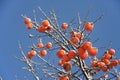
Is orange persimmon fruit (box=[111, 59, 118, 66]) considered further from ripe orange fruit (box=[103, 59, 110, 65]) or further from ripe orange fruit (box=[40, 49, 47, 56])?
ripe orange fruit (box=[40, 49, 47, 56])

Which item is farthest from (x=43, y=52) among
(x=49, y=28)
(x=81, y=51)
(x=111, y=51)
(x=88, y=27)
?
(x=81, y=51)

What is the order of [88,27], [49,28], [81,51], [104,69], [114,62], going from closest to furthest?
[81,51], [104,69], [88,27], [114,62], [49,28]

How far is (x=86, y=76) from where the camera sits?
363 centimetres

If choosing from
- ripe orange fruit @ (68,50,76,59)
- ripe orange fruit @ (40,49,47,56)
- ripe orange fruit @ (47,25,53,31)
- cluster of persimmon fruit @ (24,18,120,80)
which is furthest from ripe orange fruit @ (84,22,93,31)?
ripe orange fruit @ (40,49,47,56)

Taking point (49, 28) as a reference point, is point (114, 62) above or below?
below

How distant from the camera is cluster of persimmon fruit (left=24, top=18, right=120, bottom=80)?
10.5 feet

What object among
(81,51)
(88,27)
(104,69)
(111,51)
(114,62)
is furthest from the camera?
(111,51)

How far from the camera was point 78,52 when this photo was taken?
3176 millimetres

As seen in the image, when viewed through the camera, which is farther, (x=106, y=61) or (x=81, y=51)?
(x=106, y=61)

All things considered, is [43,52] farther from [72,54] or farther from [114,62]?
[72,54]

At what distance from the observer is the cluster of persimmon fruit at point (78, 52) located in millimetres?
3203

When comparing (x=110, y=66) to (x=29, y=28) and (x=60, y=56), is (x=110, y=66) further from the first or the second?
(x=29, y=28)

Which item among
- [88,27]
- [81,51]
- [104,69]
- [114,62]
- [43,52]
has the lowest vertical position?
[81,51]

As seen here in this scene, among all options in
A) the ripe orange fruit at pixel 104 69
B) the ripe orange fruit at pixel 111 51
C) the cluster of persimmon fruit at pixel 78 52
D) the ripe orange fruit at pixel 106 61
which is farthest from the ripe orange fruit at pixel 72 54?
the ripe orange fruit at pixel 111 51
